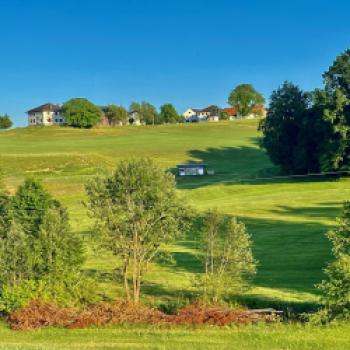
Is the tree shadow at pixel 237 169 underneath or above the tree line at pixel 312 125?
underneath

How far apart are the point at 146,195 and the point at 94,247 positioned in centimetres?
281

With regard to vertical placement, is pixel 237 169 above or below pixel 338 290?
above

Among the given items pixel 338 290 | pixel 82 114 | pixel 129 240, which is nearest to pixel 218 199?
pixel 129 240

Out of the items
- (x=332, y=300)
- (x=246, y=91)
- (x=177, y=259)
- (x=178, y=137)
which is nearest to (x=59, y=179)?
(x=177, y=259)

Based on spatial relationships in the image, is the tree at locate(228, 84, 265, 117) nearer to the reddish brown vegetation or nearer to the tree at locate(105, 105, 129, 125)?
the tree at locate(105, 105, 129, 125)

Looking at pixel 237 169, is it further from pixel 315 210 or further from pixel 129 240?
pixel 129 240

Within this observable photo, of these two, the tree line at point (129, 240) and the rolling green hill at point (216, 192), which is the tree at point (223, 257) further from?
the rolling green hill at point (216, 192)

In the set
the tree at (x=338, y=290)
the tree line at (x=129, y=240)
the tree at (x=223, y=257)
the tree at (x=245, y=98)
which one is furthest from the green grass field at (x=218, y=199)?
the tree at (x=245, y=98)

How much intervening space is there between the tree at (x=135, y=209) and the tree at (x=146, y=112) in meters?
166

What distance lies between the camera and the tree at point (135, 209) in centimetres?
2248

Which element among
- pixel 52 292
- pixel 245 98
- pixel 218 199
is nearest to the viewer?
pixel 52 292

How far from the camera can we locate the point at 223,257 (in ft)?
71.6

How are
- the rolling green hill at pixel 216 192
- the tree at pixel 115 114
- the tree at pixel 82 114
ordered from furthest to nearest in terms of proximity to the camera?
the tree at pixel 115 114, the tree at pixel 82 114, the rolling green hill at pixel 216 192

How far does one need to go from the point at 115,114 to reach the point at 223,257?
163480 mm
